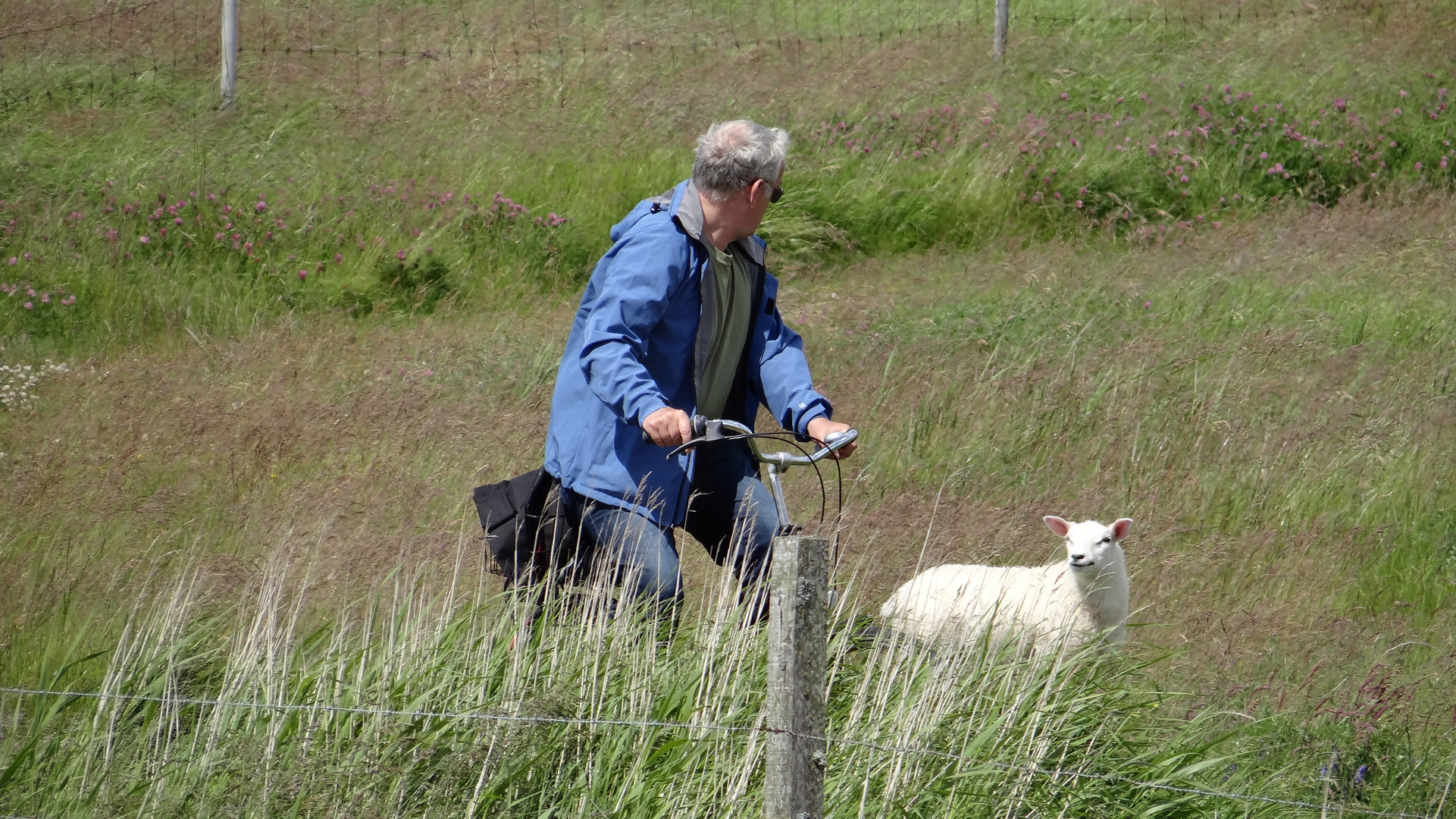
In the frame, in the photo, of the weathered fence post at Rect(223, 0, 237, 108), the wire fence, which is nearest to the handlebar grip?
the weathered fence post at Rect(223, 0, 237, 108)

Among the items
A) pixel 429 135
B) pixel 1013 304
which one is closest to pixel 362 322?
pixel 429 135

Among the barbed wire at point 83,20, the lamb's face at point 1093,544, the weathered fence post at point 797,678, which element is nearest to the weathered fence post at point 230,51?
the barbed wire at point 83,20

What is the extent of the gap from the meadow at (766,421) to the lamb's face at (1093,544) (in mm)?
335

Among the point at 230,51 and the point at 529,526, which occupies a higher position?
the point at 529,526

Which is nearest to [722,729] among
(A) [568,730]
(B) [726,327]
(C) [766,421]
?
(A) [568,730]

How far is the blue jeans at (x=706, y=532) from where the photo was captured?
353cm

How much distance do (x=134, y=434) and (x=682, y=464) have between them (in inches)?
160

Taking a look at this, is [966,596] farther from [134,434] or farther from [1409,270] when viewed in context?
[1409,270]

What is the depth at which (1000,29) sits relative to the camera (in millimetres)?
14078

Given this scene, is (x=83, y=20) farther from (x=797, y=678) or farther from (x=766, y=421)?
(x=797, y=678)

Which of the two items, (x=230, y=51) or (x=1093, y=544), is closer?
(x=1093, y=544)

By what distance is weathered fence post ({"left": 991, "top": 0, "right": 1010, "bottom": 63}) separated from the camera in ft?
45.9

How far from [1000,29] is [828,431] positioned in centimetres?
1171

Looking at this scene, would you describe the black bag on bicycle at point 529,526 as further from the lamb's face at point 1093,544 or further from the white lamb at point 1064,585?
the lamb's face at point 1093,544
